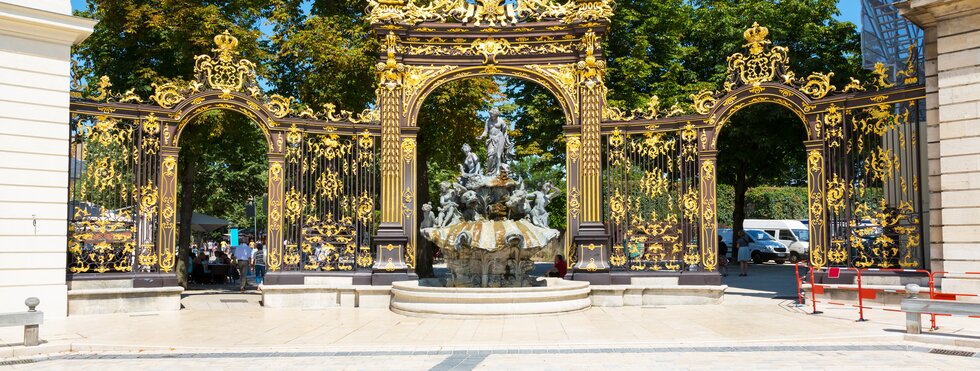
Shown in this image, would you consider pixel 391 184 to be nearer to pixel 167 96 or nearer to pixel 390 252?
pixel 390 252

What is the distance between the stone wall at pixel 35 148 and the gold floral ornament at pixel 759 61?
11.1 metres

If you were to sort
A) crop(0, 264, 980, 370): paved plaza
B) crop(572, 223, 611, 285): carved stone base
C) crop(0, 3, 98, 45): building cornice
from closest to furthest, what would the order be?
crop(0, 264, 980, 370): paved plaza
crop(0, 3, 98, 45): building cornice
crop(572, 223, 611, 285): carved stone base

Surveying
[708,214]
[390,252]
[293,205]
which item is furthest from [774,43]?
[293,205]

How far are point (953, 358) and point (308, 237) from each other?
35.0 feet

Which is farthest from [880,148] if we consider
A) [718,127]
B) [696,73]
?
[696,73]

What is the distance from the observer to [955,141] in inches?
466

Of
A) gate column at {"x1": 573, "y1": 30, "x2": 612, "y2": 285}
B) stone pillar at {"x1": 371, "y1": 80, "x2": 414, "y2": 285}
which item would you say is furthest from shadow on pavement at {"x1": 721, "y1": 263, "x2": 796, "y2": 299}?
stone pillar at {"x1": 371, "y1": 80, "x2": 414, "y2": 285}

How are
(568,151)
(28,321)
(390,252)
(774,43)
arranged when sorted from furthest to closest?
(774,43)
(568,151)
(390,252)
(28,321)

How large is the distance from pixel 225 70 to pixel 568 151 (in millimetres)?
6653

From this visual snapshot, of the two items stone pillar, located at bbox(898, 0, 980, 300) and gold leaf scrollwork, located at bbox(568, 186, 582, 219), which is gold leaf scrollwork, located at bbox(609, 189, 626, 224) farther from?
stone pillar, located at bbox(898, 0, 980, 300)

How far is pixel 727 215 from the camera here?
48.6 m

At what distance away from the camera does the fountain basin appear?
12.4 meters

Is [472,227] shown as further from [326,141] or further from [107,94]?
[107,94]

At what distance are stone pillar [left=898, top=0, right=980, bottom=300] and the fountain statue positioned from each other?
5.99 meters
